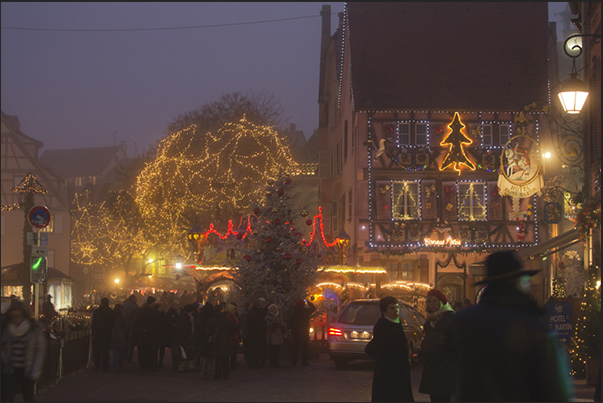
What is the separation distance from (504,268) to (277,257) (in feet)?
58.4

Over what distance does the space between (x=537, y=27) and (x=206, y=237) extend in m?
18.1

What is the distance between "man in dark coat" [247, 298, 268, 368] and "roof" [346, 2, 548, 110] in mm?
16815

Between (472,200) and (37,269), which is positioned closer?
(37,269)

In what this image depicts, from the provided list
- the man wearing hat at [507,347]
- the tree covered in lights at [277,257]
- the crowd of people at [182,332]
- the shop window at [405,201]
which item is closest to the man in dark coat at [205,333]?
the crowd of people at [182,332]

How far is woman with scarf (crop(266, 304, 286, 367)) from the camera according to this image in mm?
20203

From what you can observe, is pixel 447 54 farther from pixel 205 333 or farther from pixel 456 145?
pixel 205 333

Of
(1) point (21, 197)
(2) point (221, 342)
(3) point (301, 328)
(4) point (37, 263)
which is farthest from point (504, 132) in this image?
(1) point (21, 197)

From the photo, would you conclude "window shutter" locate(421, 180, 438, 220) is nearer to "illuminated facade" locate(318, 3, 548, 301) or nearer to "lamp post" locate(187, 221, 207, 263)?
"illuminated facade" locate(318, 3, 548, 301)

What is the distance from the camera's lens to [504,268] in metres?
5.11

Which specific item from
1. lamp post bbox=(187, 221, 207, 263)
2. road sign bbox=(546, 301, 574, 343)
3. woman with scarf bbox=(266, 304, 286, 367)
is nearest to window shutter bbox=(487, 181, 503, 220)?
lamp post bbox=(187, 221, 207, 263)

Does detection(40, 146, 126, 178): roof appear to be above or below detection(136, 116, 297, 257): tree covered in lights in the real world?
above

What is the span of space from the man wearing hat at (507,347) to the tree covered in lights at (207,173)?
38199 millimetres

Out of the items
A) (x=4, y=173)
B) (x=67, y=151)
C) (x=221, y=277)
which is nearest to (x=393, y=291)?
(x=221, y=277)

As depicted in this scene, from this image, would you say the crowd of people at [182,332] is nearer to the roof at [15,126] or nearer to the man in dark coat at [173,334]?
the man in dark coat at [173,334]
